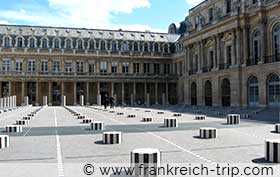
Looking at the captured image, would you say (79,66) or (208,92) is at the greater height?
(79,66)

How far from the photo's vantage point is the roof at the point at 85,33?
86562 millimetres

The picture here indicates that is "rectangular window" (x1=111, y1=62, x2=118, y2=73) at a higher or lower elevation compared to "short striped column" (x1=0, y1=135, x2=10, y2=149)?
higher

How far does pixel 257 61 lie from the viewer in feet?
162

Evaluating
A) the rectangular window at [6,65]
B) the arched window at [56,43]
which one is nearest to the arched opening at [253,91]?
the arched window at [56,43]

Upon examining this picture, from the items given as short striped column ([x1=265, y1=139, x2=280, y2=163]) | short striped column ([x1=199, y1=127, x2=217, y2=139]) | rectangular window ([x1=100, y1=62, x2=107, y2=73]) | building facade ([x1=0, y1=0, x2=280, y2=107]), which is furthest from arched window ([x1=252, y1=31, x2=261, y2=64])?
rectangular window ([x1=100, y1=62, x2=107, y2=73])

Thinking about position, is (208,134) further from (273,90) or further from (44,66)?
(44,66)

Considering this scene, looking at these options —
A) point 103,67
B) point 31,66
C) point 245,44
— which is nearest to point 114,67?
point 103,67

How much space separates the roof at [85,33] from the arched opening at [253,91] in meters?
48.3

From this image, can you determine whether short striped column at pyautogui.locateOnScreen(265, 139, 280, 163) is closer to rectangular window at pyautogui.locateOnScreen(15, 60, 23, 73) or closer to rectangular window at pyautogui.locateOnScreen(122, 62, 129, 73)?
rectangular window at pyautogui.locateOnScreen(15, 60, 23, 73)

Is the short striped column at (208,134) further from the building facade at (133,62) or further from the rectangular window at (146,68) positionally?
the rectangular window at (146,68)

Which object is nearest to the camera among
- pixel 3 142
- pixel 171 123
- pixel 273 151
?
pixel 273 151

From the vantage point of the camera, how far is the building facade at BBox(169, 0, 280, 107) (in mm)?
46000

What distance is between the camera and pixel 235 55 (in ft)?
174

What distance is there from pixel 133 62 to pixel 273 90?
5028cm
